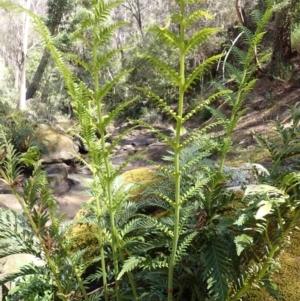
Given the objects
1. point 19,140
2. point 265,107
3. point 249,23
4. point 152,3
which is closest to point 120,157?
point 19,140

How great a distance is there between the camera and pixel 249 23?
12.5 m

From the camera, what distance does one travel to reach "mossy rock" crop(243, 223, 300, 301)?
140 cm

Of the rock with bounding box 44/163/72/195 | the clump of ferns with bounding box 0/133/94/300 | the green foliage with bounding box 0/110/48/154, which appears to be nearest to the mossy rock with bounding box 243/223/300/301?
the clump of ferns with bounding box 0/133/94/300

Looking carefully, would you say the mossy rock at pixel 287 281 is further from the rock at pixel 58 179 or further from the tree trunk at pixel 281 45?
the tree trunk at pixel 281 45

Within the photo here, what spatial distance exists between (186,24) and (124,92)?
21.3 metres

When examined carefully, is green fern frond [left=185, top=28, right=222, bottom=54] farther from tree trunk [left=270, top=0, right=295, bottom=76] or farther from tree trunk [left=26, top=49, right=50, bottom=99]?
tree trunk [left=26, top=49, right=50, bottom=99]

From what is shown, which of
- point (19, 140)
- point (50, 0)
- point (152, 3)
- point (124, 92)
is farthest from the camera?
point (152, 3)

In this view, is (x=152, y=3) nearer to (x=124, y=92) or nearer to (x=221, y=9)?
(x=124, y=92)

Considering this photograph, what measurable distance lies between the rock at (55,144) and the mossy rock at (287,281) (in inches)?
279

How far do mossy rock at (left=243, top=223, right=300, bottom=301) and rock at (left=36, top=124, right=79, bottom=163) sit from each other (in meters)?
7.09

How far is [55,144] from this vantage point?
28.8 feet

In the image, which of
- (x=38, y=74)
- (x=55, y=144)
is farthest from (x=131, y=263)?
(x=38, y=74)

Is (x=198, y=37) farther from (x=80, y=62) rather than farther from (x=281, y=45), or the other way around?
(x=281, y=45)

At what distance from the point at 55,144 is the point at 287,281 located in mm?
8006
